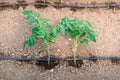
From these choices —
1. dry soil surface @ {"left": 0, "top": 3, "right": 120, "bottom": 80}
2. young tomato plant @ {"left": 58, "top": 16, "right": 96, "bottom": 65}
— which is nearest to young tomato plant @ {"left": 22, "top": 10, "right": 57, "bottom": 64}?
young tomato plant @ {"left": 58, "top": 16, "right": 96, "bottom": 65}

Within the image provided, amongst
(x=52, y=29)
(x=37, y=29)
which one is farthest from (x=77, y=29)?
(x=37, y=29)

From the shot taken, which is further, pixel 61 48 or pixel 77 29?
pixel 61 48

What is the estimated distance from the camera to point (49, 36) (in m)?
2.74

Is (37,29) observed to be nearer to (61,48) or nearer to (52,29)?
(52,29)

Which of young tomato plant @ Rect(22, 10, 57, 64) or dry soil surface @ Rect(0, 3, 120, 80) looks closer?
young tomato plant @ Rect(22, 10, 57, 64)

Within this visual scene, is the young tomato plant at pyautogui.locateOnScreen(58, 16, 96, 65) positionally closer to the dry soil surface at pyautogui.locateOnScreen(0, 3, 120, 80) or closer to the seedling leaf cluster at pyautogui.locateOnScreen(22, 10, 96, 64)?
the seedling leaf cluster at pyautogui.locateOnScreen(22, 10, 96, 64)

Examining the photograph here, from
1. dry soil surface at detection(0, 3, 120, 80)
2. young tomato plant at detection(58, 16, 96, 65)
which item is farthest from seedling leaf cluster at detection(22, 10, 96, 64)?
dry soil surface at detection(0, 3, 120, 80)

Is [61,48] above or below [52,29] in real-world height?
below

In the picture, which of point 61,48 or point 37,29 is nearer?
point 37,29

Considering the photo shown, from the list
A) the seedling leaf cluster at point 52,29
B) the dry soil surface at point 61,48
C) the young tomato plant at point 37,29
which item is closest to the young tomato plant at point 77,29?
the seedling leaf cluster at point 52,29

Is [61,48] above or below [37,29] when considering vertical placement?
below

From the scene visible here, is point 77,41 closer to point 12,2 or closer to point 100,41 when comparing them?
point 100,41

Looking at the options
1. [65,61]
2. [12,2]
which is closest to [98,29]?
[65,61]

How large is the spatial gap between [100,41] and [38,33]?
767mm
